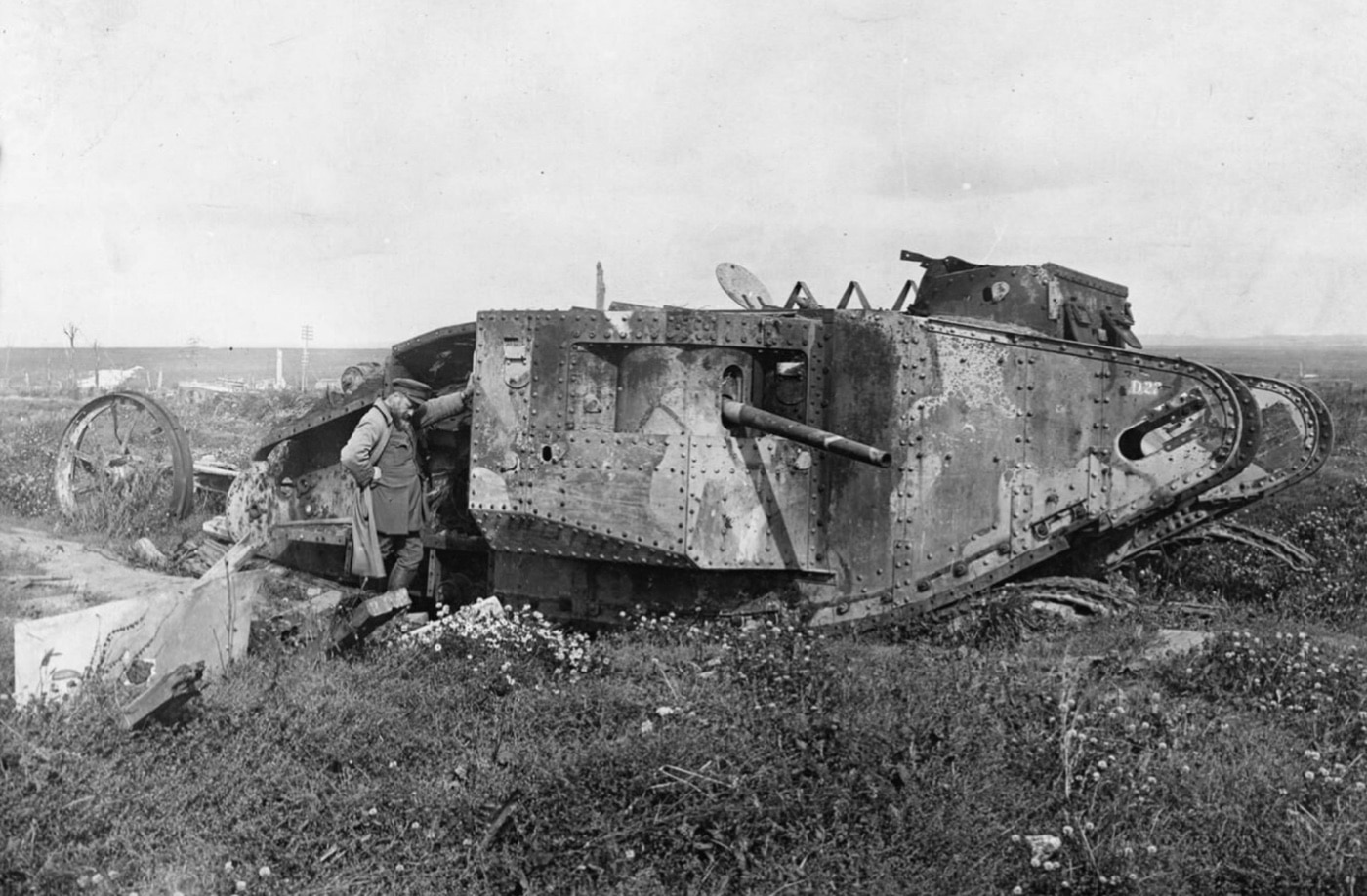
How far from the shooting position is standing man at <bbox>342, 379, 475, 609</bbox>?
7.52 metres

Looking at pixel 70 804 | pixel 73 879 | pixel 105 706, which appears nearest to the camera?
pixel 73 879

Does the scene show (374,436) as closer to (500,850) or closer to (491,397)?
(491,397)

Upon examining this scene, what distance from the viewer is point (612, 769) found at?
4.48 metres

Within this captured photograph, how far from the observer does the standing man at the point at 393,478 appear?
7.52 meters

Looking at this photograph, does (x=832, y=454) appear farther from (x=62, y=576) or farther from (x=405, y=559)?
(x=62, y=576)

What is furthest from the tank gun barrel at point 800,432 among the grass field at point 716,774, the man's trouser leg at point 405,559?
the man's trouser leg at point 405,559

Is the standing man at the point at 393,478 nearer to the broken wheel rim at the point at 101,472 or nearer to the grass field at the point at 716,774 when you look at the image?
the grass field at the point at 716,774

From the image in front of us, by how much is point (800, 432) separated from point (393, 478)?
2.95m

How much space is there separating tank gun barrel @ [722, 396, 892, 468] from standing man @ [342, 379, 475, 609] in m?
1.94

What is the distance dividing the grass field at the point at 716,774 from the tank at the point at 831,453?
914mm

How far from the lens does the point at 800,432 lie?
22.3 ft

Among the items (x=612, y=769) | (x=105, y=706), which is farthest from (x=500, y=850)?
(x=105, y=706)

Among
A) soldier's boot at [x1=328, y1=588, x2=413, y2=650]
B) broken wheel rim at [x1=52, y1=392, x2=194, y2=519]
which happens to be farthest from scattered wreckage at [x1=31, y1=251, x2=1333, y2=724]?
broken wheel rim at [x1=52, y1=392, x2=194, y2=519]

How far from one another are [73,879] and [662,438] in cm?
410
